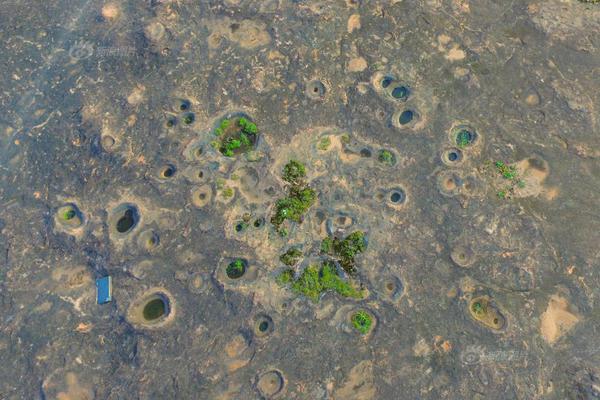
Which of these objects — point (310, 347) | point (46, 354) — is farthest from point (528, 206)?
point (46, 354)

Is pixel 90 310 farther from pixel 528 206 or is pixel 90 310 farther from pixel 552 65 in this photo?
pixel 552 65

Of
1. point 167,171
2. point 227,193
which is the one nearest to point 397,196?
point 227,193

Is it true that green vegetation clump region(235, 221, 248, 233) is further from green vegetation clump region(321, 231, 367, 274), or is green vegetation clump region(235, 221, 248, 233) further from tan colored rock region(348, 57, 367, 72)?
tan colored rock region(348, 57, 367, 72)

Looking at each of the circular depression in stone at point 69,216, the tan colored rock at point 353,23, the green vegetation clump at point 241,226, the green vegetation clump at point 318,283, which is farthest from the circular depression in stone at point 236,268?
the tan colored rock at point 353,23

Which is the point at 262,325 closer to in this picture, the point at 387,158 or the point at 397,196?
the point at 397,196

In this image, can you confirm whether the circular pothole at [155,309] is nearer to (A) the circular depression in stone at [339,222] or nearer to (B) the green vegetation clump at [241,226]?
(B) the green vegetation clump at [241,226]

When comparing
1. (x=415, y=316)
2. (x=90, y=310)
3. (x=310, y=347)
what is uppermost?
(x=415, y=316)

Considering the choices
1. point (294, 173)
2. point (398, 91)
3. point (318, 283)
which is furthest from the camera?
point (398, 91)
